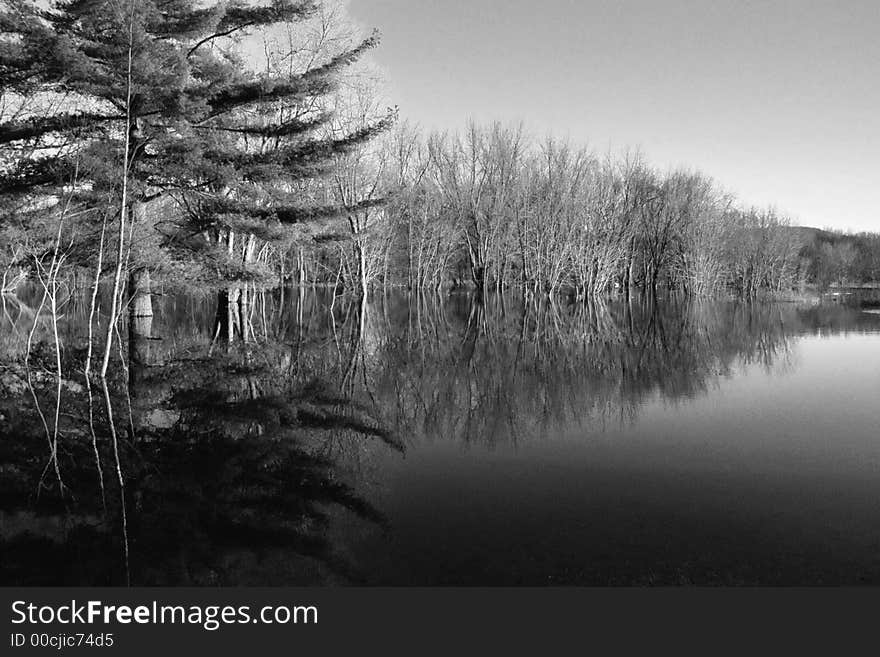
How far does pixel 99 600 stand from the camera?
3.66m

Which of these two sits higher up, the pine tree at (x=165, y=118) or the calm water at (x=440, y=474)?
the pine tree at (x=165, y=118)

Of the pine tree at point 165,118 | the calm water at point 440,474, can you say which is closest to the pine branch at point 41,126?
the pine tree at point 165,118

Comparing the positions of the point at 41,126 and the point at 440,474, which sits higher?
the point at 41,126

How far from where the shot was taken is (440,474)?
6.15 metres

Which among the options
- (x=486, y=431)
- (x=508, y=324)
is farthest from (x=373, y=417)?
(x=508, y=324)

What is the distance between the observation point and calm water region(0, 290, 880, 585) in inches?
164

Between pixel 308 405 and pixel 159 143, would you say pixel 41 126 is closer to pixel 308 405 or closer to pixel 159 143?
pixel 159 143

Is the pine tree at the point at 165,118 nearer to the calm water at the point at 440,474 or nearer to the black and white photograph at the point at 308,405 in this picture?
the black and white photograph at the point at 308,405

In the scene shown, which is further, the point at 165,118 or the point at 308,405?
the point at 165,118

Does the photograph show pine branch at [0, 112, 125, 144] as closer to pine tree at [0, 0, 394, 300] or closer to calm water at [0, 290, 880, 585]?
pine tree at [0, 0, 394, 300]

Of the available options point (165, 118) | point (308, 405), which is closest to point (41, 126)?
point (165, 118)

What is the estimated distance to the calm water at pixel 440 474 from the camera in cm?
416

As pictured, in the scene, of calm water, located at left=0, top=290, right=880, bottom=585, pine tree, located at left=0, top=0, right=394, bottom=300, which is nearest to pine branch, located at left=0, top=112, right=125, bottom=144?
pine tree, located at left=0, top=0, right=394, bottom=300

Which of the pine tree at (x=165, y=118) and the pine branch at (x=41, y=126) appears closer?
the pine tree at (x=165, y=118)
